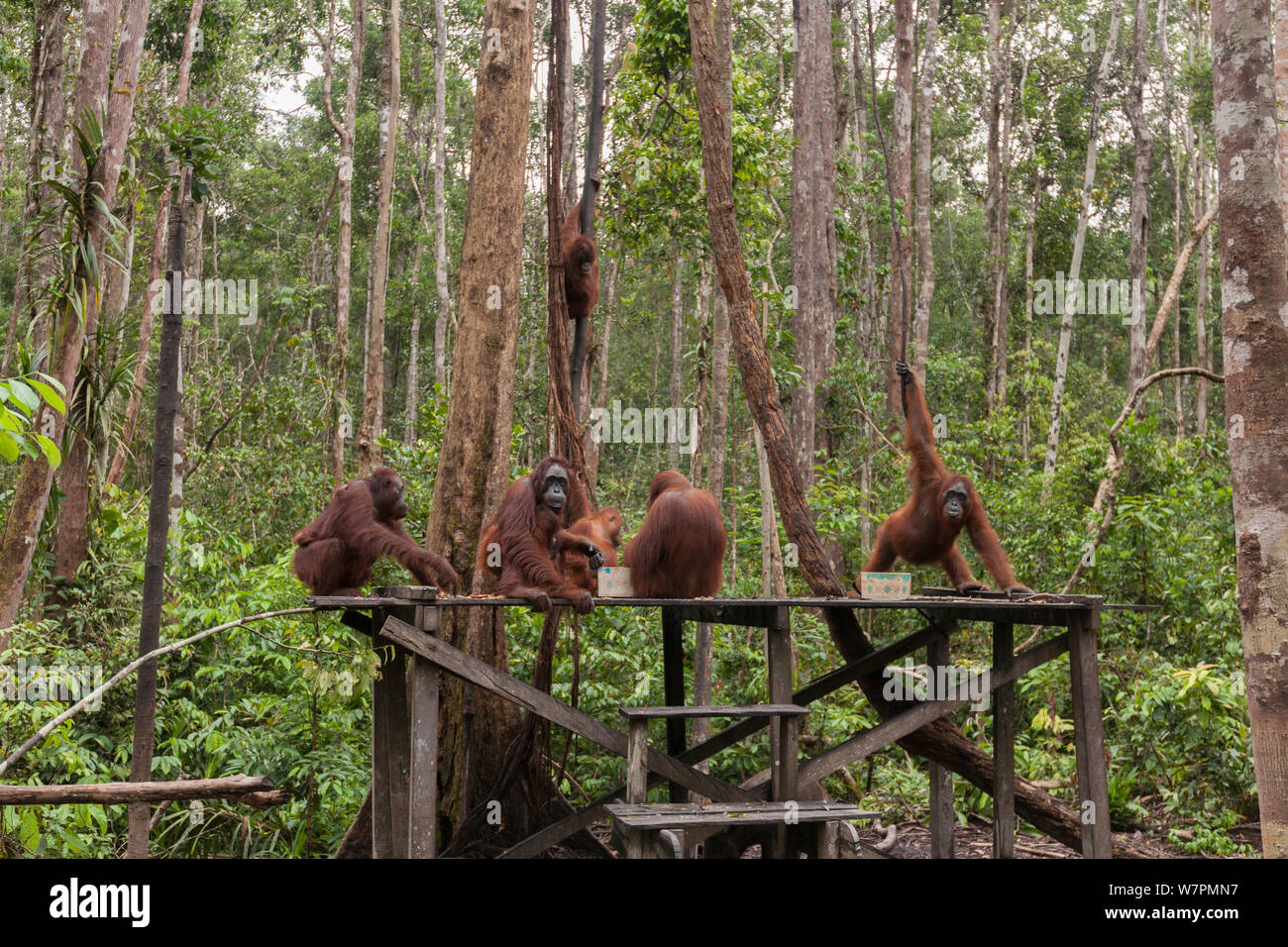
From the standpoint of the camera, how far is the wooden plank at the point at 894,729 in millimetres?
5141

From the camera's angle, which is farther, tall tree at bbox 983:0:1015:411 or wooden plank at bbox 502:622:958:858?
tall tree at bbox 983:0:1015:411

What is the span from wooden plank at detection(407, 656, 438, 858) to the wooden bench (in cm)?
80

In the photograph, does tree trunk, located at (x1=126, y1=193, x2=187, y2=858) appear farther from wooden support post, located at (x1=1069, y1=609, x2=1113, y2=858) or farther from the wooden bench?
wooden support post, located at (x1=1069, y1=609, x2=1113, y2=858)

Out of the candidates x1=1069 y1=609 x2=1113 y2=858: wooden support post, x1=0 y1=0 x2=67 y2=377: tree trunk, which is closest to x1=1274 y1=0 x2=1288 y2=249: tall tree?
x1=1069 y1=609 x2=1113 y2=858: wooden support post

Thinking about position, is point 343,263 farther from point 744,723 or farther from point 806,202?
point 744,723

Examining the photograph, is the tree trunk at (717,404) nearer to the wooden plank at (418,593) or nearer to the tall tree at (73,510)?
the wooden plank at (418,593)

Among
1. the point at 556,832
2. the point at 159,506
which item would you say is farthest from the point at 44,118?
the point at 556,832

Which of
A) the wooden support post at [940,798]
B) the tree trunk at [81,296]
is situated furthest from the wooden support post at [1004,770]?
the tree trunk at [81,296]

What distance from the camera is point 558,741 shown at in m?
7.91

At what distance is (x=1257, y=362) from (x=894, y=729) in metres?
2.35

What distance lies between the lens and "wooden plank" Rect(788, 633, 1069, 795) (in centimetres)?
514

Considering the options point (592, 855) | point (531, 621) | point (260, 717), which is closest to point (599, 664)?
point (531, 621)

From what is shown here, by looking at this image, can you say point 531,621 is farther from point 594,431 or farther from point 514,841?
point 594,431

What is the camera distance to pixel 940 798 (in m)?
6.26
